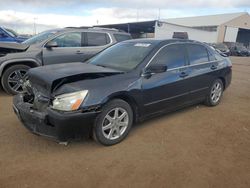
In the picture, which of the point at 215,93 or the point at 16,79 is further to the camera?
the point at 16,79

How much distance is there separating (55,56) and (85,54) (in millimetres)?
943

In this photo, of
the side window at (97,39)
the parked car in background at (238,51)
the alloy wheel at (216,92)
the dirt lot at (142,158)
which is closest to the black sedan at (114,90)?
the dirt lot at (142,158)

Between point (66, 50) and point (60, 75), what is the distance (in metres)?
3.88

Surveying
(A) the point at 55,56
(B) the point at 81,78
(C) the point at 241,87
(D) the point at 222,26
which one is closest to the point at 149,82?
(B) the point at 81,78

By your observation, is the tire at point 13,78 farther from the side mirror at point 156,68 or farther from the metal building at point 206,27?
the metal building at point 206,27

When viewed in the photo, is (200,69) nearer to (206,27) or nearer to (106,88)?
(106,88)

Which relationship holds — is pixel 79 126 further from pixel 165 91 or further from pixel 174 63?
pixel 174 63

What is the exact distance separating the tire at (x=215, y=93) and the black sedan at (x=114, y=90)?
1.26 feet

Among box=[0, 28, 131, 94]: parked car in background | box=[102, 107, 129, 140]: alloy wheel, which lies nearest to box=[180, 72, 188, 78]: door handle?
box=[102, 107, 129, 140]: alloy wheel

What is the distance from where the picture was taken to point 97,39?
8.39m

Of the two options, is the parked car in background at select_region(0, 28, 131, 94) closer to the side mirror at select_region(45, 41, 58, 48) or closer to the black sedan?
the side mirror at select_region(45, 41, 58, 48)

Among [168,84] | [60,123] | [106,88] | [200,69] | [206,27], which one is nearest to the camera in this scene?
[60,123]

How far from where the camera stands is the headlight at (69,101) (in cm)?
369

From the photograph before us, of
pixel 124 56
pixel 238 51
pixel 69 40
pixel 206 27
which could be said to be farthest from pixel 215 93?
pixel 206 27
